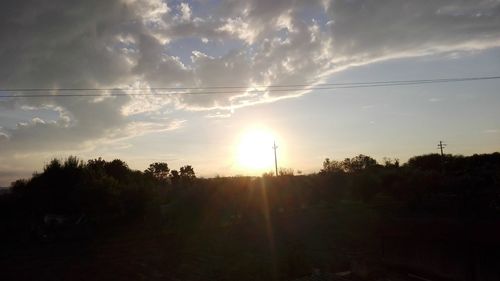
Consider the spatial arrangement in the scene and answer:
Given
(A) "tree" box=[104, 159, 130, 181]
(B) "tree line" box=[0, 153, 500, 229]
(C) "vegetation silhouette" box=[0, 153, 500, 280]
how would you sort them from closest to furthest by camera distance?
(C) "vegetation silhouette" box=[0, 153, 500, 280] → (B) "tree line" box=[0, 153, 500, 229] → (A) "tree" box=[104, 159, 130, 181]

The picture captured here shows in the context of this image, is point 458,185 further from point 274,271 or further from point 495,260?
point 495,260

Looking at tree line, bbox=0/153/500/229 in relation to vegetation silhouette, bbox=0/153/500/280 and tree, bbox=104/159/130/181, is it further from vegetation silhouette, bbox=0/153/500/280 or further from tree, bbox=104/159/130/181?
tree, bbox=104/159/130/181

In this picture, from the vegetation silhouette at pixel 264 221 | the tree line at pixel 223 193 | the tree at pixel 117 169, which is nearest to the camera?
the vegetation silhouette at pixel 264 221

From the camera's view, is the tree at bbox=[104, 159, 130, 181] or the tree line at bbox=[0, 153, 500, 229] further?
the tree at bbox=[104, 159, 130, 181]

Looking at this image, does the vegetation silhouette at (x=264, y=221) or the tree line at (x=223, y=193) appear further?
the tree line at (x=223, y=193)

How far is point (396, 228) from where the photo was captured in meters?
12.0

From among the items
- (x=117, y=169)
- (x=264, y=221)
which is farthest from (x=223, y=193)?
(x=117, y=169)

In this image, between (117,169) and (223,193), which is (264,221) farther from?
(117,169)

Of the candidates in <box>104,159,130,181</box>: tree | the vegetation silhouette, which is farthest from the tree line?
<box>104,159,130,181</box>: tree

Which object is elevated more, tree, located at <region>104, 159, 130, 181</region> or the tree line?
tree, located at <region>104, 159, 130, 181</region>

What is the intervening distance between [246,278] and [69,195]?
1926 centimetres

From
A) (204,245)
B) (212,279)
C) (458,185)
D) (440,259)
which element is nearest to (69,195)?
(204,245)

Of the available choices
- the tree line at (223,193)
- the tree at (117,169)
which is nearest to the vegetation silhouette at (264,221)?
the tree line at (223,193)

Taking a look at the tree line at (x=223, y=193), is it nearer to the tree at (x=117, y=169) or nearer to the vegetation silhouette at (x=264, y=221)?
the vegetation silhouette at (x=264, y=221)
